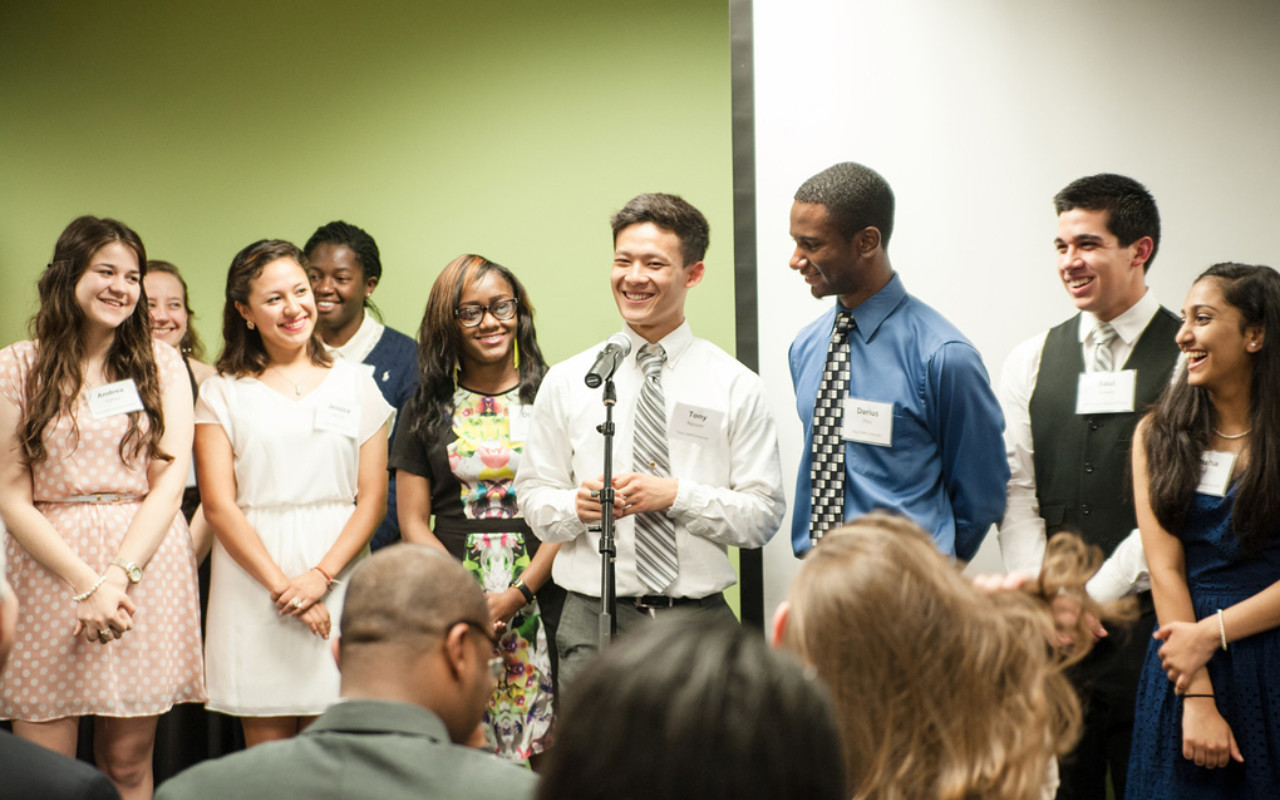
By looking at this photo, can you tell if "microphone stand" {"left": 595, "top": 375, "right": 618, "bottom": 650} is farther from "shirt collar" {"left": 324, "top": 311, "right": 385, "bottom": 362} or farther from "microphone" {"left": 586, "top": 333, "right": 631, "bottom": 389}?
"shirt collar" {"left": 324, "top": 311, "right": 385, "bottom": 362}

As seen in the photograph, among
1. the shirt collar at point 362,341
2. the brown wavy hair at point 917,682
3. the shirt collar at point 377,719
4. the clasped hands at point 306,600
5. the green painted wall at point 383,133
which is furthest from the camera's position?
the green painted wall at point 383,133

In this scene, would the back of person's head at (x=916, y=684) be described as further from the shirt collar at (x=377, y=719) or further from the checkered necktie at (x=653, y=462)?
the checkered necktie at (x=653, y=462)

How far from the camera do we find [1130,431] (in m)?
2.82

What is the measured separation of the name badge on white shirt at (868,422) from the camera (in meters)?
2.75

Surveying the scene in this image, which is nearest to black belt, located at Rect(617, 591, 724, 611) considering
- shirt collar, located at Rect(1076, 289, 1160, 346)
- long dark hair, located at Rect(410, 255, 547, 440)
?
long dark hair, located at Rect(410, 255, 547, 440)

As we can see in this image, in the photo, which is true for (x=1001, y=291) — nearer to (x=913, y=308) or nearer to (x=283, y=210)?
(x=913, y=308)

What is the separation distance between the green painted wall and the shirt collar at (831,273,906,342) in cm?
A: 180

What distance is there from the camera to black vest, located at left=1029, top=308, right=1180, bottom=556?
111 inches

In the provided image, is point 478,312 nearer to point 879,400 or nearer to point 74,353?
point 74,353

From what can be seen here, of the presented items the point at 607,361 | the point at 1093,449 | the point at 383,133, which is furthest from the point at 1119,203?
the point at 383,133

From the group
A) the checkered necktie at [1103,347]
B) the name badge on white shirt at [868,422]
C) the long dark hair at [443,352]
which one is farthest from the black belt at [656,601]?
the checkered necktie at [1103,347]

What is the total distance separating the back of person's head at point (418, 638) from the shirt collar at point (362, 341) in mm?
3006

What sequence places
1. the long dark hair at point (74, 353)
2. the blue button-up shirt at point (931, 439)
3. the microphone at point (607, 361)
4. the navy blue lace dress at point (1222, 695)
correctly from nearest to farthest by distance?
1. the navy blue lace dress at point (1222, 695)
2. the microphone at point (607, 361)
3. the blue button-up shirt at point (931, 439)
4. the long dark hair at point (74, 353)

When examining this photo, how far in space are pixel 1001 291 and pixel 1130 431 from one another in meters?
0.55
